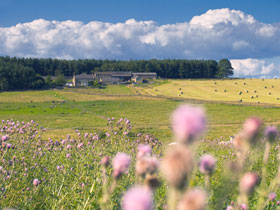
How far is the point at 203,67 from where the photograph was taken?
438 ft

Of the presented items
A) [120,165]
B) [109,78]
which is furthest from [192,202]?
[109,78]

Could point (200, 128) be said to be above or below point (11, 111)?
above

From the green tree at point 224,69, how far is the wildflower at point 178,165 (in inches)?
5424

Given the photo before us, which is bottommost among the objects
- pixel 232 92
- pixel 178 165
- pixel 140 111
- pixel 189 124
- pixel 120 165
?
pixel 140 111

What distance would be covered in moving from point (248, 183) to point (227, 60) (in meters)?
144

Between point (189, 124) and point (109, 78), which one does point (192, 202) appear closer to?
point (189, 124)

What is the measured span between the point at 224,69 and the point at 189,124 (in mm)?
138948

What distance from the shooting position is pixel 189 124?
935mm

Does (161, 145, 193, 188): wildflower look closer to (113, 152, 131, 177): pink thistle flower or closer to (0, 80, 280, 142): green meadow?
(113, 152, 131, 177): pink thistle flower

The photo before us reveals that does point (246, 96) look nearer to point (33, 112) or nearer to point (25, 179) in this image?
point (33, 112)

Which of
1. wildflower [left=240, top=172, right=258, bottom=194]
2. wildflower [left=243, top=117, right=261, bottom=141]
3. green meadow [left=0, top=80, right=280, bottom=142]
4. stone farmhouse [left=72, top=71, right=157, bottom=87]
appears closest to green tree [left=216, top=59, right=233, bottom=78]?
stone farmhouse [left=72, top=71, right=157, bottom=87]

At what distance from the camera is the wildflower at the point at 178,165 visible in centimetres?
93

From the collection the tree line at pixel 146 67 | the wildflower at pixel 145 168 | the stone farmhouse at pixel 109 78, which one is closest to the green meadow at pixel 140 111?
the wildflower at pixel 145 168

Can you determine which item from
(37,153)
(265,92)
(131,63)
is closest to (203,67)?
(131,63)
